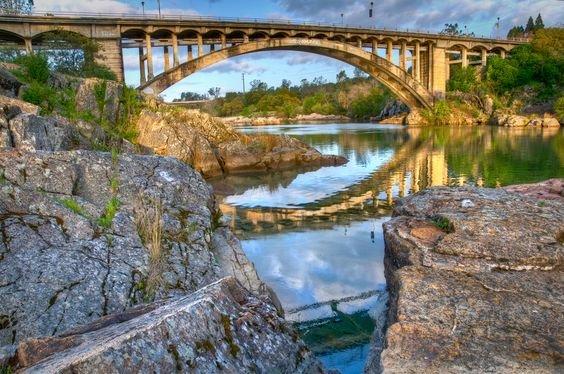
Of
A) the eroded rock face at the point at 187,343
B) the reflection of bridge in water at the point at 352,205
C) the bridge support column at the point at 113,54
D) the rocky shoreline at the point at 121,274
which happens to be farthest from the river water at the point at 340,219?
the bridge support column at the point at 113,54

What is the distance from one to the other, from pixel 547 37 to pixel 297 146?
2651 inches

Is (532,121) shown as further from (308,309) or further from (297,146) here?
(308,309)

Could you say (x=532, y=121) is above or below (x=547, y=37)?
below

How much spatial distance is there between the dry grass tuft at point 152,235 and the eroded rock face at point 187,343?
4.38ft

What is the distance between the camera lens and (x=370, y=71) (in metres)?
59.6

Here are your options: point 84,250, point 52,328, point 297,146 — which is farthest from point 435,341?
point 297,146

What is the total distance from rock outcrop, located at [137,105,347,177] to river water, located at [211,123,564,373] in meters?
1.70

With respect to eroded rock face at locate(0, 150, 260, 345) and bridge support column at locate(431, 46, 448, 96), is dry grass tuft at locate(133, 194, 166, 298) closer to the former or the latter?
eroded rock face at locate(0, 150, 260, 345)

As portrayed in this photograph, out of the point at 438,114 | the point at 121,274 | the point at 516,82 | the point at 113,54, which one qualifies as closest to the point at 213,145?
the point at 113,54

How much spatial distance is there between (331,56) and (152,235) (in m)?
53.1

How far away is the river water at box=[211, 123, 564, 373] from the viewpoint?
652cm

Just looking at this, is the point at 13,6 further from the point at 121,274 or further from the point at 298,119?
the point at 298,119

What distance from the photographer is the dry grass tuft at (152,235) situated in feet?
→ 15.6

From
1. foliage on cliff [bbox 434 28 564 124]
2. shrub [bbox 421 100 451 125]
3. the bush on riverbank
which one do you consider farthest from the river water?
the bush on riverbank
